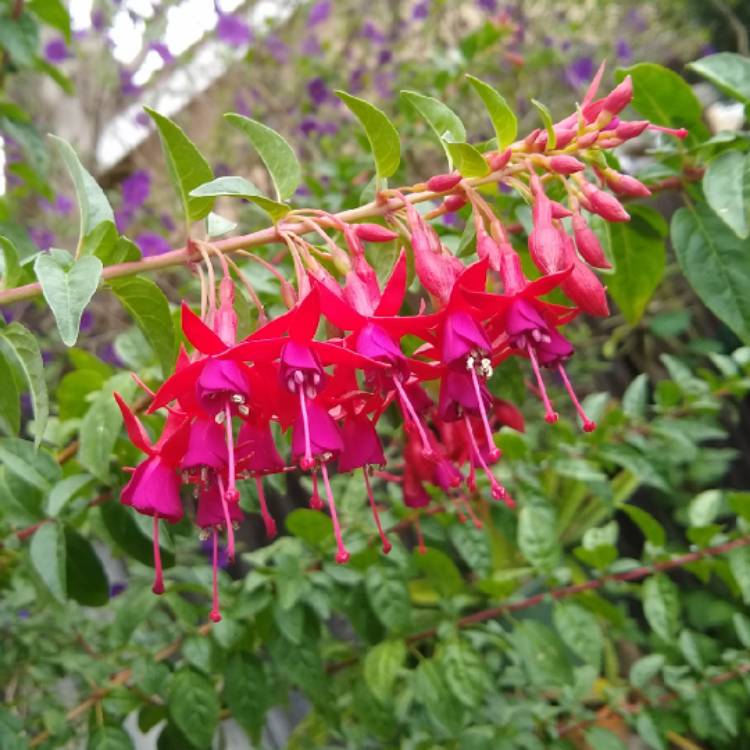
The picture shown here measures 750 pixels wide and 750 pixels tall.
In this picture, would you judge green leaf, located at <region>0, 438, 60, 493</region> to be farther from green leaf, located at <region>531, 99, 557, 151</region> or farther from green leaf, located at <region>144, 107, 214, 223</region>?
green leaf, located at <region>531, 99, 557, 151</region>

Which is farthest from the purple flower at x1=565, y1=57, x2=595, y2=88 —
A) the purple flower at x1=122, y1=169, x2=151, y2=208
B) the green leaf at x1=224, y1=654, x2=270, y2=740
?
the green leaf at x1=224, y1=654, x2=270, y2=740

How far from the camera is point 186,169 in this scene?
1.85 ft

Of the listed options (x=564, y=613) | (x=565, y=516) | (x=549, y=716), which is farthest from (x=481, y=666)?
(x=565, y=516)

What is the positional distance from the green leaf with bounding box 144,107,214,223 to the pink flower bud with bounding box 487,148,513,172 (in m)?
0.19

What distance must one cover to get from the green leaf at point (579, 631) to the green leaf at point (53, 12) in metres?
1.03

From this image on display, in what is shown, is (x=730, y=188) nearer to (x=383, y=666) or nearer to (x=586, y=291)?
(x=586, y=291)

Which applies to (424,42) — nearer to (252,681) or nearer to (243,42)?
(243,42)

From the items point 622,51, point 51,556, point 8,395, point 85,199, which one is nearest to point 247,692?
point 51,556

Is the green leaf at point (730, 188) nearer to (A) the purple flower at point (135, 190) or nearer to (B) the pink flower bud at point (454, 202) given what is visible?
(B) the pink flower bud at point (454, 202)

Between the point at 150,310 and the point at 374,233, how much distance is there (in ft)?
0.59

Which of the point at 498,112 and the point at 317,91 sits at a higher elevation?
the point at 317,91

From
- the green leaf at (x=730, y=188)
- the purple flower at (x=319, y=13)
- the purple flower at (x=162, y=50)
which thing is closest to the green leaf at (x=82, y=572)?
the green leaf at (x=730, y=188)

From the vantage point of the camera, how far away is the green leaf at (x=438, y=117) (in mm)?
571

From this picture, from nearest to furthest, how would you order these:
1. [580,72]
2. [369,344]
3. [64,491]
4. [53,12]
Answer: [369,344], [64,491], [53,12], [580,72]
